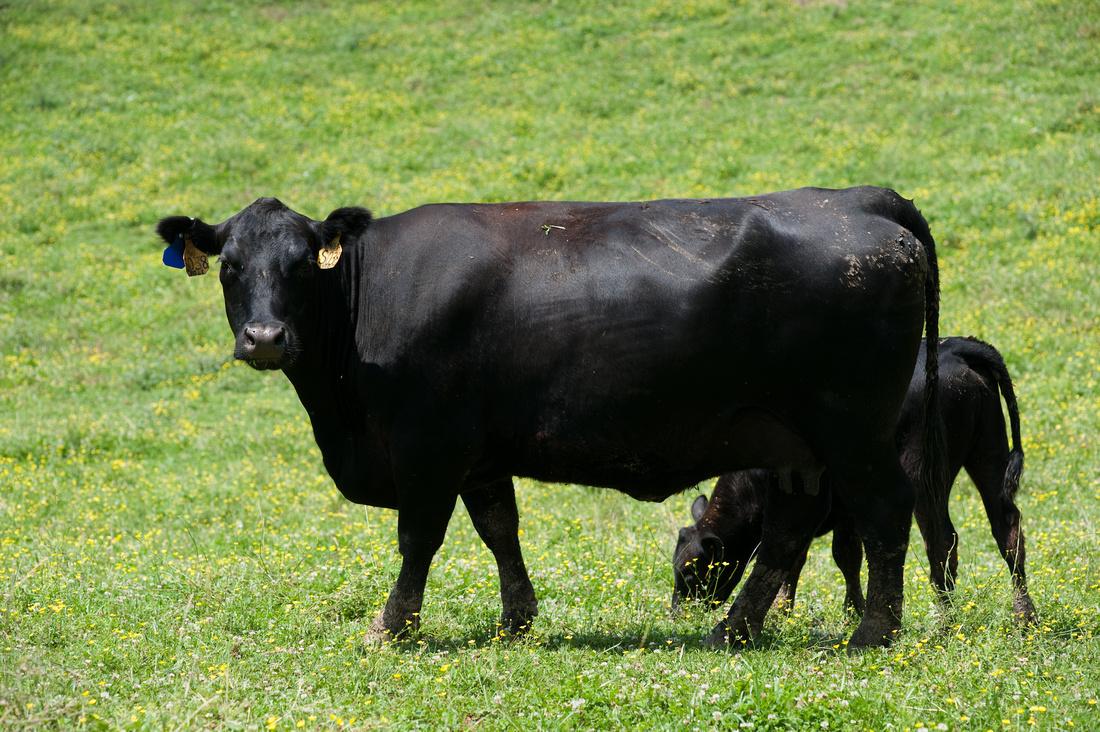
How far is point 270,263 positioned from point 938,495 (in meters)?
5.02

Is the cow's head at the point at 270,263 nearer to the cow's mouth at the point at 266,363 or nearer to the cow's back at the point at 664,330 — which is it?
the cow's mouth at the point at 266,363

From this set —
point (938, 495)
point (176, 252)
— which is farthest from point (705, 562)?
point (176, 252)

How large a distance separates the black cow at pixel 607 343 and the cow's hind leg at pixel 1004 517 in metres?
1.36

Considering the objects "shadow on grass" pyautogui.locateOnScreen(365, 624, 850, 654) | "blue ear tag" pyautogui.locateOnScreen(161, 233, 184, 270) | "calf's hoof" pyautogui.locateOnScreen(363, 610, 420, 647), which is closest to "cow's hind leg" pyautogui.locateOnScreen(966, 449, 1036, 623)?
"shadow on grass" pyautogui.locateOnScreen(365, 624, 850, 654)

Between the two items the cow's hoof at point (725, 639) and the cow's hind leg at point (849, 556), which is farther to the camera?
the cow's hind leg at point (849, 556)

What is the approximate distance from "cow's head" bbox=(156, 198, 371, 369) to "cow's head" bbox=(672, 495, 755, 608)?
3862 millimetres

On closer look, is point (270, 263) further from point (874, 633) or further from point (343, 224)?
point (874, 633)

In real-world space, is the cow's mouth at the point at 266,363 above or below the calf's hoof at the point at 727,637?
above

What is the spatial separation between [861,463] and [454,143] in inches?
885

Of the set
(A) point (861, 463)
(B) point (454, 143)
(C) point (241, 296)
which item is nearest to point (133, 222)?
(B) point (454, 143)

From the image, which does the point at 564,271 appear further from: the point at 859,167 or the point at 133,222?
the point at 133,222

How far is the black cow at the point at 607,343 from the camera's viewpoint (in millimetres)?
7559

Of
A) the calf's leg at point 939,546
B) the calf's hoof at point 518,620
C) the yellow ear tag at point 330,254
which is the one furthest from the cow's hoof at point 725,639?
the yellow ear tag at point 330,254

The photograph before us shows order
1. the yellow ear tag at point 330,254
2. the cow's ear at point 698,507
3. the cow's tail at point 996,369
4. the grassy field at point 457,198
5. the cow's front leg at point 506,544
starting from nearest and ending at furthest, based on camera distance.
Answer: the grassy field at point 457,198 < the yellow ear tag at point 330,254 < the cow's front leg at point 506,544 < the cow's tail at point 996,369 < the cow's ear at point 698,507
